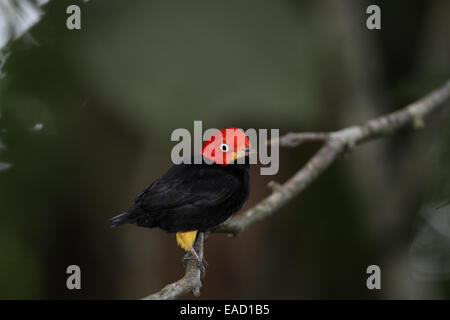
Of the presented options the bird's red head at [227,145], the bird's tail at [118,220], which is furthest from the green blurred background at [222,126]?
the bird's red head at [227,145]

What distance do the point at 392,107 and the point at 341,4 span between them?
3.23 ft

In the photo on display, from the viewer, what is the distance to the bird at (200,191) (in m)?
1.67

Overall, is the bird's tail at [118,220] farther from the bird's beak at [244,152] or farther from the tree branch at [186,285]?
the bird's beak at [244,152]

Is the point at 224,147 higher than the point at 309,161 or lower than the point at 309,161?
lower

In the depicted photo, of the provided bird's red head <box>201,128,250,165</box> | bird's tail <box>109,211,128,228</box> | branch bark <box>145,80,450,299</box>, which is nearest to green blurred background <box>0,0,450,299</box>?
branch bark <box>145,80,450,299</box>

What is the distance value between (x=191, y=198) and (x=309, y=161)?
0.99 meters

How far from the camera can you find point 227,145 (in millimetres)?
1644

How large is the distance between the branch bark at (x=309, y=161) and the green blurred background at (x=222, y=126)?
0.68ft

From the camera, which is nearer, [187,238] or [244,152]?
[244,152]

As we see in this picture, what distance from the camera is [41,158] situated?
2.80 metres

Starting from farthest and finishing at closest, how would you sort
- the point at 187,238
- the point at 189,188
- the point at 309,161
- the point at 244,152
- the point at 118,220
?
the point at 309,161, the point at 187,238, the point at 189,188, the point at 244,152, the point at 118,220

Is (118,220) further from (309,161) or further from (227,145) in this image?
(309,161)

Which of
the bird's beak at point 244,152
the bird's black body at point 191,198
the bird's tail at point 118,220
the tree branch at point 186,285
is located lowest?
the tree branch at point 186,285

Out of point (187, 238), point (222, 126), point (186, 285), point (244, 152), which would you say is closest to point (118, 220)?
point (186, 285)
